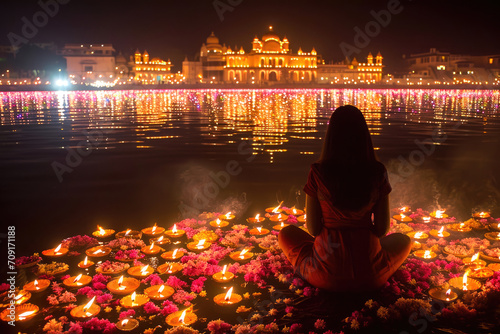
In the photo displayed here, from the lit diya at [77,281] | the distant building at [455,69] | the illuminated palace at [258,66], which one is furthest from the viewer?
the distant building at [455,69]

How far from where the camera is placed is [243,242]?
5.25 meters

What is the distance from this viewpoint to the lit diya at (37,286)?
13.1ft

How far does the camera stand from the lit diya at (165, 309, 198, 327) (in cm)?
348

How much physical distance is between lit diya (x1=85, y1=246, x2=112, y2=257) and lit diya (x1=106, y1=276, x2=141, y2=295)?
2.54 ft

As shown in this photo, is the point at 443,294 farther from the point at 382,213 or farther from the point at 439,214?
the point at 439,214

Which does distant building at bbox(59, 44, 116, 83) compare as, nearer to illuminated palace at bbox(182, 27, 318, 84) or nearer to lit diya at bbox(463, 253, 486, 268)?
illuminated palace at bbox(182, 27, 318, 84)

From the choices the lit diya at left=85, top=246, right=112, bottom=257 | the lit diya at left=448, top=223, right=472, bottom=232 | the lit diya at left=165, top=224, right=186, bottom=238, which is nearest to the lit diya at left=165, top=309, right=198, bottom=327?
the lit diya at left=85, top=246, right=112, bottom=257

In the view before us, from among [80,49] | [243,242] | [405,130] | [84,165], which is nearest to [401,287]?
[243,242]

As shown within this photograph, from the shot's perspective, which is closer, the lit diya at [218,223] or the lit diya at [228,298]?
the lit diya at [228,298]

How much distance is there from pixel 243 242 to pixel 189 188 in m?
3.01

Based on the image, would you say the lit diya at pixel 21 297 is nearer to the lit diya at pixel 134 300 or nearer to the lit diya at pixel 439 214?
the lit diya at pixel 134 300

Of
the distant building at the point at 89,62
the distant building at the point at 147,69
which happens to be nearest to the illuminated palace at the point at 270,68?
the distant building at the point at 147,69

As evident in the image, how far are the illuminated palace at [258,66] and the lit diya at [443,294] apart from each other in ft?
292

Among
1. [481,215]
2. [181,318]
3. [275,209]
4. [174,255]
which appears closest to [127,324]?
[181,318]
